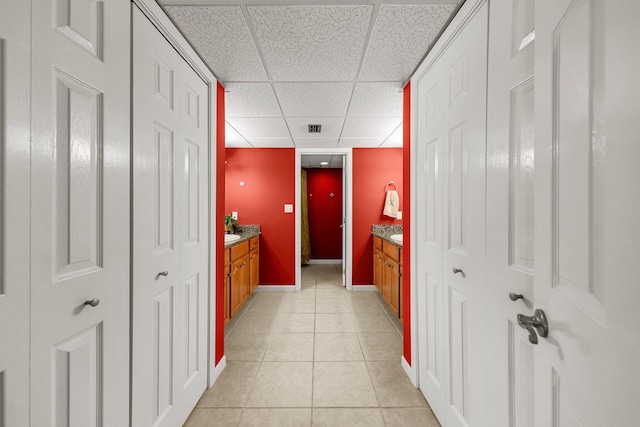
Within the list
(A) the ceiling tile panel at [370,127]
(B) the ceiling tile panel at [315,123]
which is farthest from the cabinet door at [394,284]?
(B) the ceiling tile panel at [315,123]

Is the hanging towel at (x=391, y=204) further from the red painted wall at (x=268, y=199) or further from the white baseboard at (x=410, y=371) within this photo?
the white baseboard at (x=410, y=371)

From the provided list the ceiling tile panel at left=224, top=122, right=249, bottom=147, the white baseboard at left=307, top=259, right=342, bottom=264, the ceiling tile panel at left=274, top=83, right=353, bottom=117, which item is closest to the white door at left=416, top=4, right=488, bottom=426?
the ceiling tile panel at left=274, top=83, right=353, bottom=117

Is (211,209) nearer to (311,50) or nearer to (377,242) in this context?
(311,50)

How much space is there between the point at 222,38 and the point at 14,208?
1.27 metres

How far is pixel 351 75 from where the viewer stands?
74.1 inches

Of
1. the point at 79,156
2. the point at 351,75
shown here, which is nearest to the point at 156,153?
the point at 79,156

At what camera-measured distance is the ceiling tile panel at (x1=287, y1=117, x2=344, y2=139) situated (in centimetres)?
285

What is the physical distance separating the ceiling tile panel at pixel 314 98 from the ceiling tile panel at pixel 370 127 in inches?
11.4

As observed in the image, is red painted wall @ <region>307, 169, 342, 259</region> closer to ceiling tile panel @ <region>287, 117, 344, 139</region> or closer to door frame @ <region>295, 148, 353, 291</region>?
door frame @ <region>295, 148, 353, 291</region>

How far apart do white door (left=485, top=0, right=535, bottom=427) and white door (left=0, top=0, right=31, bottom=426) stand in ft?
4.38

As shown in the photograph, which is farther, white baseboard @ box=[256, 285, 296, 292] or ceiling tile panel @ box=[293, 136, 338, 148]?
white baseboard @ box=[256, 285, 296, 292]

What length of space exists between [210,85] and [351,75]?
3.16ft

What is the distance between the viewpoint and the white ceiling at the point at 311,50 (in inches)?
50.1

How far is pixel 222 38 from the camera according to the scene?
4.82 ft
